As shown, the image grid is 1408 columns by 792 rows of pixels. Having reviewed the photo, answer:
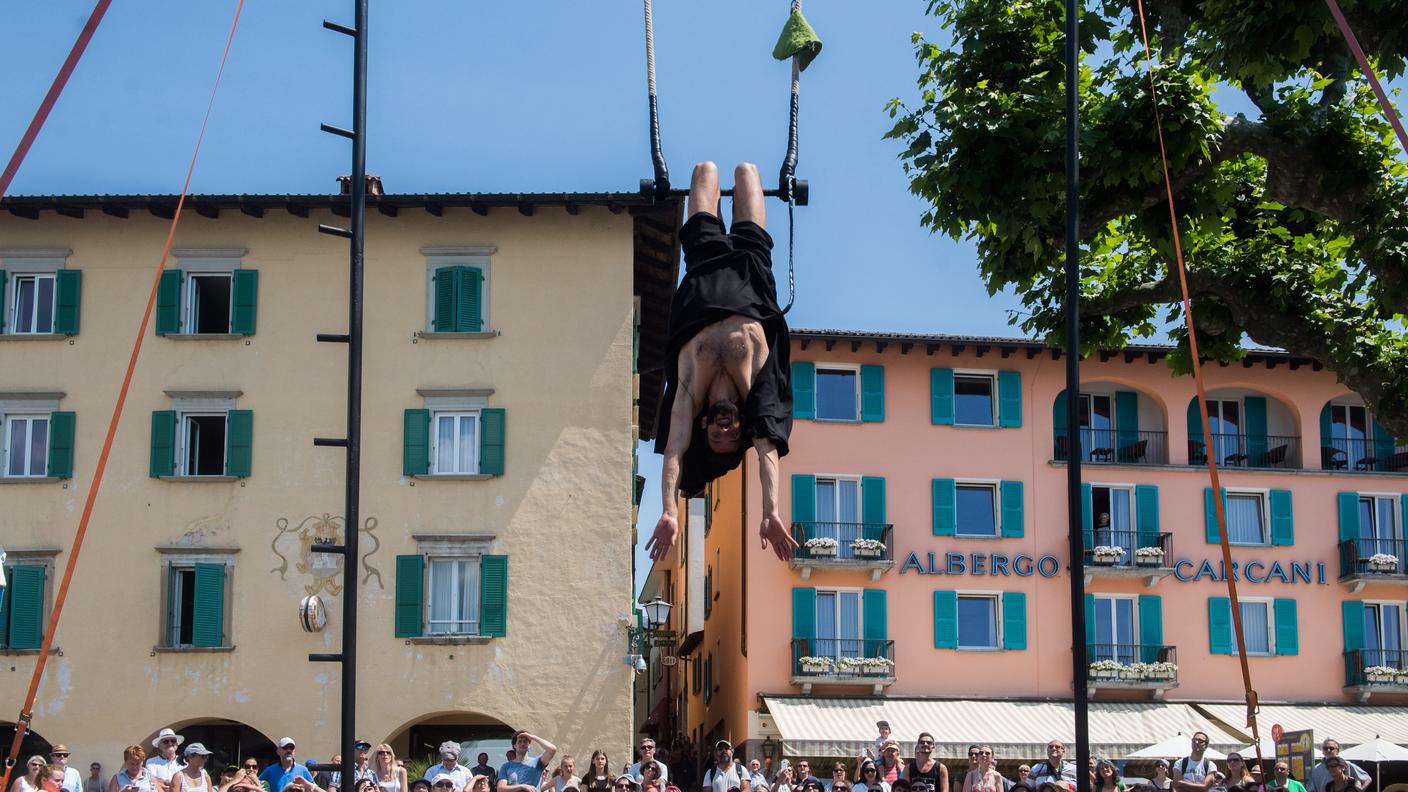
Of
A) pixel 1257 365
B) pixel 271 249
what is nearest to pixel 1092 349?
pixel 271 249

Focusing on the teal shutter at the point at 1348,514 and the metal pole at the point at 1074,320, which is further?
the teal shutter at the point at 1348,514

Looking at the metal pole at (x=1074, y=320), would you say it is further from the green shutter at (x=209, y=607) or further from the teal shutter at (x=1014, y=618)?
the teal shutter at (x=1014, y=618)

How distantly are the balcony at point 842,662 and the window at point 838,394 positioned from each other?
4.76m

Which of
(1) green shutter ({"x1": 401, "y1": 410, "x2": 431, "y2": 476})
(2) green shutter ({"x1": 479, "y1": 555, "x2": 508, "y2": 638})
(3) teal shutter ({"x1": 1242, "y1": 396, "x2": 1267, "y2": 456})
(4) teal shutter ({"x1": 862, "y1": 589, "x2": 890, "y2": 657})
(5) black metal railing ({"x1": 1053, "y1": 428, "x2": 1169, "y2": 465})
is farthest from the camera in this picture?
(3) teal shutter ({"x1": 1242, "y1": 396, "x2": 1267, "y2": 456})

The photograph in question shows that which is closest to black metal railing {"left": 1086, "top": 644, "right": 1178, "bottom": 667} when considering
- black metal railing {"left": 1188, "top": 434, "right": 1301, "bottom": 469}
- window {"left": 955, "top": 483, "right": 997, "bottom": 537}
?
window {"left": 955, "top": 483, "right": 997, "bottom": 537}

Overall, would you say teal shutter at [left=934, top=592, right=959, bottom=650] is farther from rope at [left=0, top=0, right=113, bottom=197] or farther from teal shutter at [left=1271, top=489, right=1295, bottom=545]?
rope at [left=0, top=0, right=113, bottom=197]

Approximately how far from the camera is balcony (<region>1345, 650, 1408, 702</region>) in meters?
37.4

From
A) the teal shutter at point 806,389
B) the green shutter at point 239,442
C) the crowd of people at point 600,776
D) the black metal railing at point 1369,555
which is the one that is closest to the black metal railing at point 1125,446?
the black metal railing at point 1369,555

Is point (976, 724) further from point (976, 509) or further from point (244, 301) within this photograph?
point (244, 301)

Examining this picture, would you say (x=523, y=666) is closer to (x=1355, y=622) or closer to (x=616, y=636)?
(x=616, y=636)

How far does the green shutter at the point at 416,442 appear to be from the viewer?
102 feet

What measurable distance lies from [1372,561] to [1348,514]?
4.48 ft

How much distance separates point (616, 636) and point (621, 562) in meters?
1.32

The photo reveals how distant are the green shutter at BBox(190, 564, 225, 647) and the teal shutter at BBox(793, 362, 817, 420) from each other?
Result: 41.2 feet
